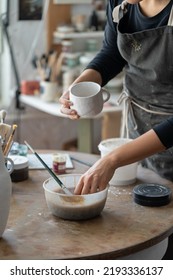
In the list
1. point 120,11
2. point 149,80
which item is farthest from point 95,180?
point 120,11

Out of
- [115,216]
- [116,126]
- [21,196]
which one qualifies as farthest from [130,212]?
[116,126]

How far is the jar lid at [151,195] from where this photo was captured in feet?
5.68

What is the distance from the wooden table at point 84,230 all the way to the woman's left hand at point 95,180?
9cm

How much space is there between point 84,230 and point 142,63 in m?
0.70

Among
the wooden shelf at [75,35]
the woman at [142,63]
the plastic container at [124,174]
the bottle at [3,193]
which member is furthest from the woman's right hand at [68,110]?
the wooden shelf at [75,35]

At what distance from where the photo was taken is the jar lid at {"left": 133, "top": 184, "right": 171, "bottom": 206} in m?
1.73

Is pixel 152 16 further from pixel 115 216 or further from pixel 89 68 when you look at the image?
pixel 115 216

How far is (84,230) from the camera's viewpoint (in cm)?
158

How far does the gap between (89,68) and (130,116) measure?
23 cm

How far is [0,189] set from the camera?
1477 mm

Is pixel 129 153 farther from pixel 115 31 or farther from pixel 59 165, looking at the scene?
pixel 115 31

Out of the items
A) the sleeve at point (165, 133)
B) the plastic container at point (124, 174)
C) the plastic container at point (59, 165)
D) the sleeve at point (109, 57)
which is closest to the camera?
the sleeve at point (165, 133)

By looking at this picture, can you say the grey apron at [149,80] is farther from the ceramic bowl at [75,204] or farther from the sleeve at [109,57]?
the ceramic bowl at [75,204]
